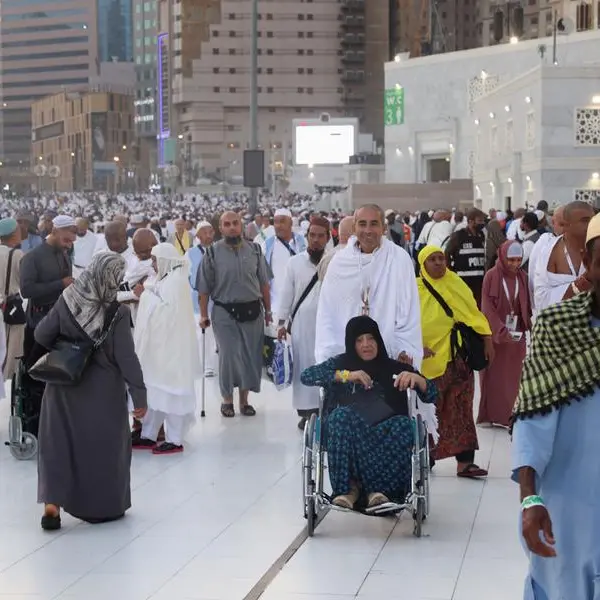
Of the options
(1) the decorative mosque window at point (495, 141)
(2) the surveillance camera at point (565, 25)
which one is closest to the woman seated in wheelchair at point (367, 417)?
(1) the decorative mosque window at point (495, 141)

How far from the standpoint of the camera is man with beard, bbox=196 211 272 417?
410 inches

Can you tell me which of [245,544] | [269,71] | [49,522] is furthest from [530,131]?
[269,71]

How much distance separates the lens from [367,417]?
666 centimetres

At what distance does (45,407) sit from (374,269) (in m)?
1.74

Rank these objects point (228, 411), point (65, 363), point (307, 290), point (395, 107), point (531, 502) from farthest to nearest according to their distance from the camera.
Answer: point (395, 107), point (228, 411), point (307, 290), point (65, 363), point (531, 502)

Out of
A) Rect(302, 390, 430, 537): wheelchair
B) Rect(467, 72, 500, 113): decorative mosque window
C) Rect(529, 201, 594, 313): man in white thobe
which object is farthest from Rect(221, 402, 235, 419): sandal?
Rect(467, 72, 500, 113): decorative mosque window

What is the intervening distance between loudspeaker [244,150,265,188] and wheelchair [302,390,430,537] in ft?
54.3

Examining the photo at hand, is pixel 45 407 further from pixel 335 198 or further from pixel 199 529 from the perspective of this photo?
pixel 335 198

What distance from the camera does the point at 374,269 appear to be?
23.6 feet

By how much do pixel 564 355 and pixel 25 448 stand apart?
19.1 feet

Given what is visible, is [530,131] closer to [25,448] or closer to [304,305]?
[304,305]

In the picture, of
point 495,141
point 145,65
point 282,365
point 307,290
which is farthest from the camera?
point 145,65

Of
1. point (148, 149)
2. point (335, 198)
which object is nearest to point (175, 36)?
point (148, 149)

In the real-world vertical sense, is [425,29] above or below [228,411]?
above
